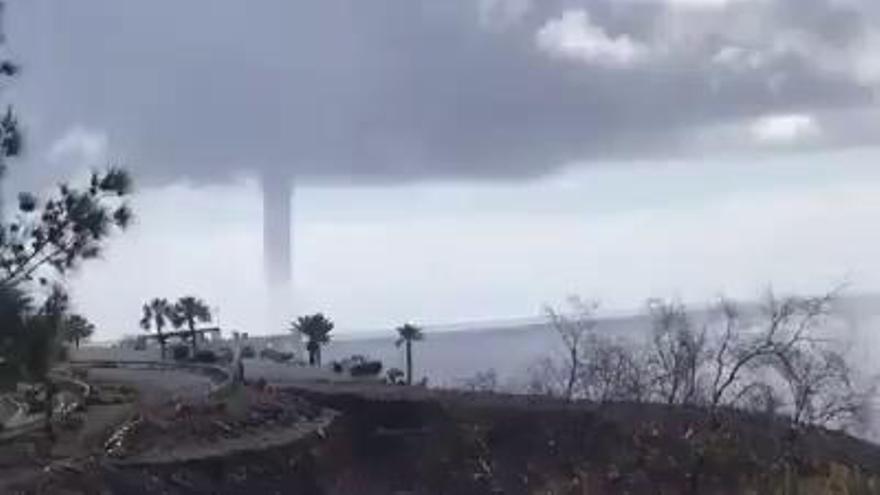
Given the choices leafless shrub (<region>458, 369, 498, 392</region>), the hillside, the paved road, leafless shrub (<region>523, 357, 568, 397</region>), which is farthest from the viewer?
leafless shrub (<region>458, 369, 498, 392</region>)

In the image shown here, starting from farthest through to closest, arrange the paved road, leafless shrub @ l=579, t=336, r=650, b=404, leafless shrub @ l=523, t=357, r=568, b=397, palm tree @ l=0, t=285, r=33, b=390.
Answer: leafless shrub @ l=523, t=357, r=568, b=397, leafless shrub @ l=579, t=336, r=650, b=404, the paved road, palm tree @ l=0, t=285, r=33, b=390

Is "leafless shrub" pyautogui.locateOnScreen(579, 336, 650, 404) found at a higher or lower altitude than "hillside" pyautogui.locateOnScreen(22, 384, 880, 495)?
higher

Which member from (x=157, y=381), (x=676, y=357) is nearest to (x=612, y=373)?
(x=676, y=357)

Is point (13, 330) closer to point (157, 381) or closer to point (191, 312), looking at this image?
point (157, 381)

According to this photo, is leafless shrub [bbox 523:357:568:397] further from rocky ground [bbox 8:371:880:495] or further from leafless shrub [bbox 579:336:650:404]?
rocky ground [bbox 8:371:880:495]

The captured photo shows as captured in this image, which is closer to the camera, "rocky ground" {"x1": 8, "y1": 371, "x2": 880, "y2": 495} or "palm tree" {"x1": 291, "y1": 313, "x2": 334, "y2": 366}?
"rocky ground" {"x1": 8, "y1": 371, "x2": 880, "y2": 495}

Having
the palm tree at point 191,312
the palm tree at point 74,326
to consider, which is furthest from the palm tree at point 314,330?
the palm tree at point 74,326

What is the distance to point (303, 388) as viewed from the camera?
53281 millimetres

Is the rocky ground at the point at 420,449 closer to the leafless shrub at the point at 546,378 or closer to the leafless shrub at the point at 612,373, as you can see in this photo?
the leafless shrub at the point at 612,373

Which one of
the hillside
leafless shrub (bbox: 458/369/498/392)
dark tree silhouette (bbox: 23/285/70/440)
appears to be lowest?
the hillside

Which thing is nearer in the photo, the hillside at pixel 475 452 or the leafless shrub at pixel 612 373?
the hillside at pixel 475 452

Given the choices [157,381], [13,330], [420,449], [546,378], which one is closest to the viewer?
[13,330]

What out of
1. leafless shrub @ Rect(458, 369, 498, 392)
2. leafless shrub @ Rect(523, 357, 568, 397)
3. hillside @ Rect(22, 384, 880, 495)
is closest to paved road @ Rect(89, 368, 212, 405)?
hillside @ Rect(22, 384, 880, 495)

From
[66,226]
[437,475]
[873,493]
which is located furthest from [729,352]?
[873,493]
